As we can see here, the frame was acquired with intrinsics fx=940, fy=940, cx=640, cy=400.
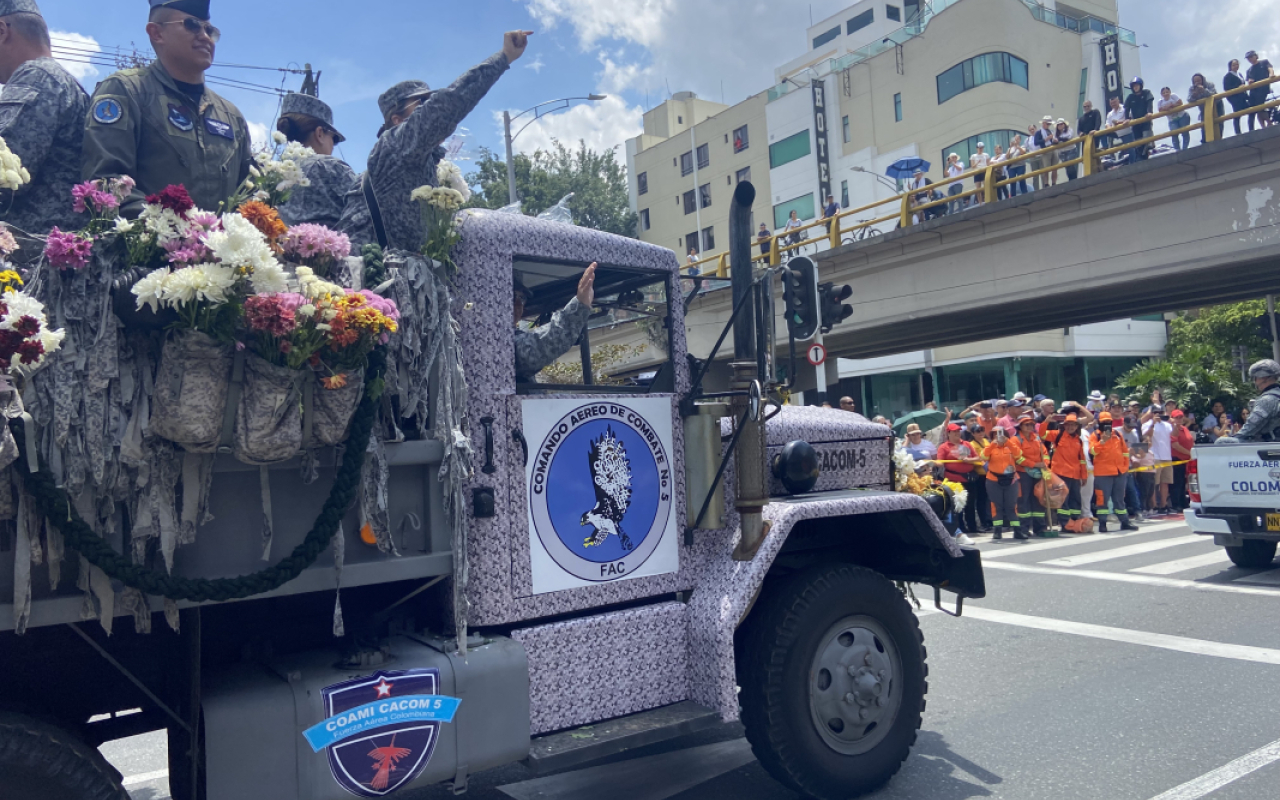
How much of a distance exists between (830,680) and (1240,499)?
7511 millimetres

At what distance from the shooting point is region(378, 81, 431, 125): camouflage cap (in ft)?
13.7

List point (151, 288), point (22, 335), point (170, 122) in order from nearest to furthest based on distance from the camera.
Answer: point (22, 335), point (151, 288), point (170, 122)

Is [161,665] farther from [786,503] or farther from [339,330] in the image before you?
[786,503]

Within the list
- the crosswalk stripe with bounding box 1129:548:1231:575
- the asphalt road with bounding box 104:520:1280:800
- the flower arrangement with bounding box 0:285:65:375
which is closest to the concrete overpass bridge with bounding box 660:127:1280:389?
the crosswalk stripe with bounding box 1129:548:1231:575

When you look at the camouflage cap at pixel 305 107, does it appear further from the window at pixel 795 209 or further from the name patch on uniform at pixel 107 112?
the window at pixel 795 209

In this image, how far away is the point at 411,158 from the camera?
3.65m

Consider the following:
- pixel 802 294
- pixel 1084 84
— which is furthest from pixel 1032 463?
pixel 1084 84

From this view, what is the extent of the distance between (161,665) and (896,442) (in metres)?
3.75

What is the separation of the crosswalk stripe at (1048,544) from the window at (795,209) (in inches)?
1299

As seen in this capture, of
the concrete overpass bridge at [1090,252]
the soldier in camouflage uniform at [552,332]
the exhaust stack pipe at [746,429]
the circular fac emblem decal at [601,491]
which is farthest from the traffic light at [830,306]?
the concrete overpass bridge at [1090,252]

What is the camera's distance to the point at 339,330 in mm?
2830

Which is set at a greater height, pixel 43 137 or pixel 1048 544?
pixel 43 137

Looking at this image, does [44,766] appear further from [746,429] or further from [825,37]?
[825,37]

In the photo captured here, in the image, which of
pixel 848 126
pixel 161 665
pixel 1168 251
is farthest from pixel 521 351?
pixel 848 126
